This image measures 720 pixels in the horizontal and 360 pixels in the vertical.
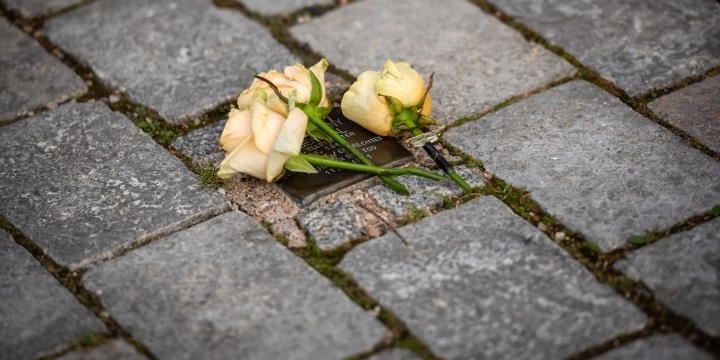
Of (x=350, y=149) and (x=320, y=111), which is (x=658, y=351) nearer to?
(x=350, y=149)

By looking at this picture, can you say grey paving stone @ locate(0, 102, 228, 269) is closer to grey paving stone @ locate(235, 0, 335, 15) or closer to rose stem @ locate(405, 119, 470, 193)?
rose stem @ locate(405, 119, 470, 193)

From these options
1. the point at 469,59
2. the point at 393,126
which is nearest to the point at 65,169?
the point at 393,126

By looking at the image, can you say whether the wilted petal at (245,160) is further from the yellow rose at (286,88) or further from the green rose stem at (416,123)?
the green rose stem at (416,123)

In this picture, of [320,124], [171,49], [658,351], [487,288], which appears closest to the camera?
[658,351]

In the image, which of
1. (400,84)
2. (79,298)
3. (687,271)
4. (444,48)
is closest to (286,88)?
(400,84)

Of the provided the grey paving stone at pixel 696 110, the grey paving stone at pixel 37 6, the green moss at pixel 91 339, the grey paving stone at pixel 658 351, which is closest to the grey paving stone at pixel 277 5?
the grey paving stone at pixel 37 6
